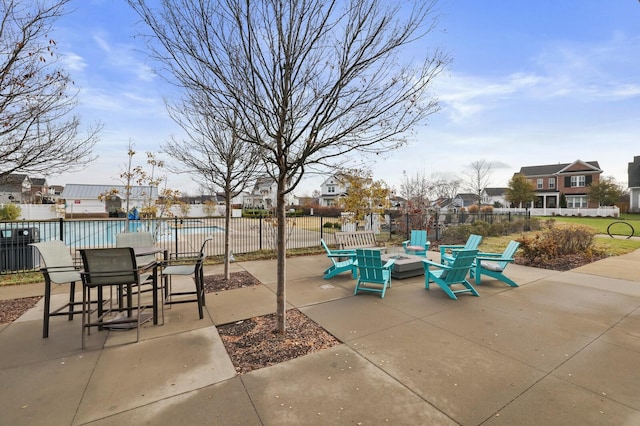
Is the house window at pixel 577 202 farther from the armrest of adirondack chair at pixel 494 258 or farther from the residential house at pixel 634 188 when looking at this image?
the armrest of adirondack chair at pixel 494 258

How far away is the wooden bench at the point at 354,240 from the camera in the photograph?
28.9ft

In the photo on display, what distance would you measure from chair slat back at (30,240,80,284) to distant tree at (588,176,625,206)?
52491 mm

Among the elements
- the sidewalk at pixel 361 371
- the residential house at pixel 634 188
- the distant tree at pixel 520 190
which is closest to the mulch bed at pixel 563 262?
the sidewalk at pixel 361 371

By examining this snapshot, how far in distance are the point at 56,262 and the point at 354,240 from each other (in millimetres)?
7034

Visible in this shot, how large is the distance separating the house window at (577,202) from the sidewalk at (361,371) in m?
51.2

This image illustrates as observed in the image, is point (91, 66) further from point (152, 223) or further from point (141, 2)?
point (152, 223)

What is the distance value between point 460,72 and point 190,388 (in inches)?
196

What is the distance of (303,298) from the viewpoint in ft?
18.4

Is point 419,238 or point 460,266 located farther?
point 419,238

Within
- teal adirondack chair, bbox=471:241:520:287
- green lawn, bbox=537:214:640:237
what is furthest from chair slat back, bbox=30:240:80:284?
green lawn, bbox=537:214:640:237

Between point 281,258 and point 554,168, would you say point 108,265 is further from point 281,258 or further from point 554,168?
point 554,168

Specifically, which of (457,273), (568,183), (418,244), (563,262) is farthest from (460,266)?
(568,183)

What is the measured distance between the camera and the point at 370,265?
→ 5840 mm

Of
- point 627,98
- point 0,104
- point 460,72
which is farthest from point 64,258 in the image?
point 627,98
